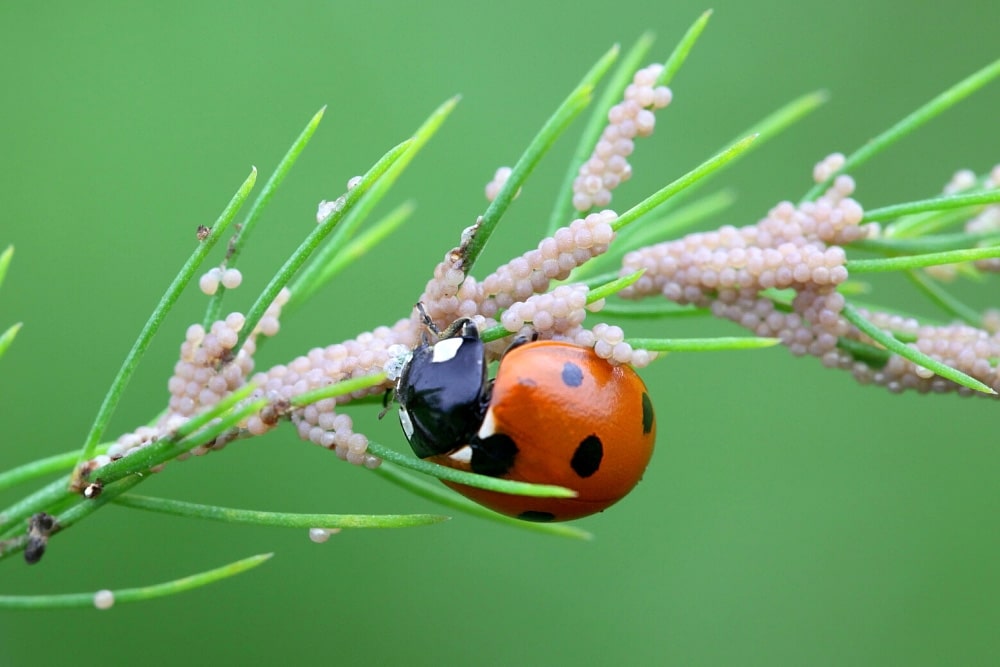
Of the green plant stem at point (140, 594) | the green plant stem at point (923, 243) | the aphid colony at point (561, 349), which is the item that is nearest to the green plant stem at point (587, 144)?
the aphid colony at point (561, 349)

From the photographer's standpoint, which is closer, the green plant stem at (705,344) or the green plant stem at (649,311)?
the green plant stem at (705,344)

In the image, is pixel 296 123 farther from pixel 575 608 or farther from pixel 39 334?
pixel 575 608

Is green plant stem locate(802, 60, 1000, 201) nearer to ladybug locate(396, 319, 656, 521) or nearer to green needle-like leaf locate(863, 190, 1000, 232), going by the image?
green needle-like leaf locate(863, 190, 1000, 232)

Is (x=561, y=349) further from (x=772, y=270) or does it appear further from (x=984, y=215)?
(x=984, y=215)

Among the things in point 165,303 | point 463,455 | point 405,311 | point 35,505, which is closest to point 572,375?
point 463,455

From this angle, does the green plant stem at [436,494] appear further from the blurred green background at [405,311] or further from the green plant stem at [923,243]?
the blurred green background at [405,311]

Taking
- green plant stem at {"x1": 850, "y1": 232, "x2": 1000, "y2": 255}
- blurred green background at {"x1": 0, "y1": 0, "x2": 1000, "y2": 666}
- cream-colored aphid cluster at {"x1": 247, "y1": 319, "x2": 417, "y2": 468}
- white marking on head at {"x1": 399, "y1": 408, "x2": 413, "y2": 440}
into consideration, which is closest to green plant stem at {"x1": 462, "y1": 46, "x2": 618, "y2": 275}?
cream-colored aphid cluster at {"x1": 247, "y1": 319, "x2": 417, "y2": 468}

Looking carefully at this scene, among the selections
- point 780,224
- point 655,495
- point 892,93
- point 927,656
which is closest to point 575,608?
point 655,495

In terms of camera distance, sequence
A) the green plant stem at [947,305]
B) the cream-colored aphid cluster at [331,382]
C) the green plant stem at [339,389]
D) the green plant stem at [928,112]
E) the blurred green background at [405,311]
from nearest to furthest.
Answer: the green plant stem at [339,389]
the cream-colored aphid cluster at [331,382]
the green plant stem at [928,112]
the green plant stem at [947,305]
the blurred green background at [405,311]
